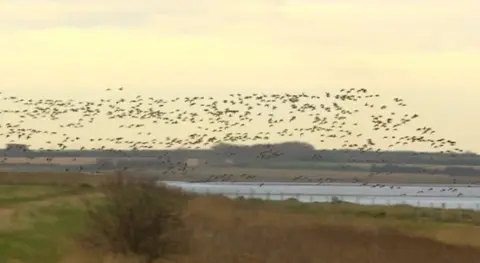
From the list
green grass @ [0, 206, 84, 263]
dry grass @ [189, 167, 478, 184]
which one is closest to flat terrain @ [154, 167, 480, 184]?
dry grass @ [189, 167, 478, 184]

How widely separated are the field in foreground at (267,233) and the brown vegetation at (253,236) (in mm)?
50

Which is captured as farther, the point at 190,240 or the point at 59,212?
the point at 59,212

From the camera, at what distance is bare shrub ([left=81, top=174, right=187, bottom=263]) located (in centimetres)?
3925

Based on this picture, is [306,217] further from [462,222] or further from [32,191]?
[32,191]

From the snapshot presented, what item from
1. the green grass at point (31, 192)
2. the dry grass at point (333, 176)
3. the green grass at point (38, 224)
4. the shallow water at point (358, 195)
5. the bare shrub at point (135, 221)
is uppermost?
the bare shrub at point (135, 221)

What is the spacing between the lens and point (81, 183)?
93.8 metres

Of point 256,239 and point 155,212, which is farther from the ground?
point 155,212

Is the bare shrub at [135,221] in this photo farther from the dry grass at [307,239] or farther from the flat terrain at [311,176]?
the flat terrain at [311,176]

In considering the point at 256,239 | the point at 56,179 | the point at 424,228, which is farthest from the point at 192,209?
the point at 56,179

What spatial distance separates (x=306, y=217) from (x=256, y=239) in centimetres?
1819

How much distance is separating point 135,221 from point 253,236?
985 cm

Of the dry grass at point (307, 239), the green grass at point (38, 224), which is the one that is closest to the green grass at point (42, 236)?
the green grass at point (38, 224)

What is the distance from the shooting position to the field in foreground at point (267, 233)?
1671 inches

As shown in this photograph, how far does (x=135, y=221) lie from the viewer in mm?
39406
